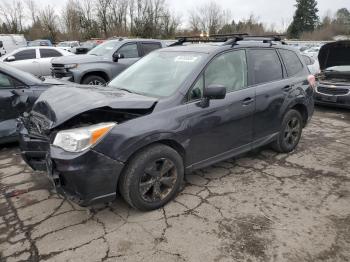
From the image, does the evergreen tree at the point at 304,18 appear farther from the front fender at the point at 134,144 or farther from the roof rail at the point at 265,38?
the front fender at the point at 134,144

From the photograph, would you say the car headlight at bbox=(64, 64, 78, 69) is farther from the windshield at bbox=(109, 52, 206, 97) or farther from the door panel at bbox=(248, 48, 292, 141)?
the door panel at bbox=(248, 48, 292, 141)

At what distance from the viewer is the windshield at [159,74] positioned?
145 inches

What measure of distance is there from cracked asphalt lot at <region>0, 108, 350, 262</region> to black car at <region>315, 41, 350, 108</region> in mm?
4225

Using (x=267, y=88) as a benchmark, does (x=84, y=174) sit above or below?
below

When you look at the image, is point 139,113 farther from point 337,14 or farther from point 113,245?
point 337,14

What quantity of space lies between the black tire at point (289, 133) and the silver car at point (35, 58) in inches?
394

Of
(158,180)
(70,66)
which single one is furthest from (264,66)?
(70,66)

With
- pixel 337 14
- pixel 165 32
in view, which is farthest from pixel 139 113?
pixel 337 14

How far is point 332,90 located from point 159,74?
621 centimetres

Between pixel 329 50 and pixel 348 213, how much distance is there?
7.03 metres

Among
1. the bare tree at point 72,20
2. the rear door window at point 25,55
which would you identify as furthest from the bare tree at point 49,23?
the rear door window at point 25,55

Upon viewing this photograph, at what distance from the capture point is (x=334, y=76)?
8.88 metres

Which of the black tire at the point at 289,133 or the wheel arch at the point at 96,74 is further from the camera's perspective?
the wheel arch at the point at 96,74

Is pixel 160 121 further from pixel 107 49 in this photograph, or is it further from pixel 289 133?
pixel 107 49
